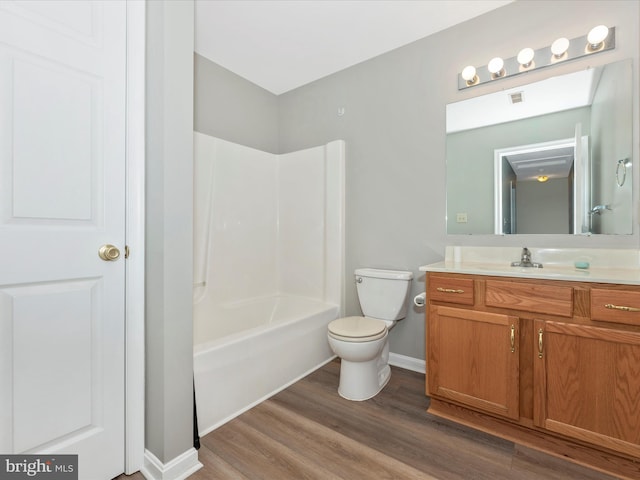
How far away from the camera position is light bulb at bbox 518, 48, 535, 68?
1.93 metres

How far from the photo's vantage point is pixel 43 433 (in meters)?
1.20

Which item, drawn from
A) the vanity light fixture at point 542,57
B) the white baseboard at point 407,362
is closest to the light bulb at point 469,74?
the vanity light fixture at point 542,57

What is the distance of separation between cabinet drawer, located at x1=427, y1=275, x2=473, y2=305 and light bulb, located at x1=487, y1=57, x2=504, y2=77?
1.40m

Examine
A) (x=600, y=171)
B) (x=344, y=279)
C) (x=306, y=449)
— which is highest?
(x=600, y=171)

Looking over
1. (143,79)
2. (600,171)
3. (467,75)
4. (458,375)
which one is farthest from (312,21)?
(458,375)

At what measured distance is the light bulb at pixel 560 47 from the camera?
1.83 metres

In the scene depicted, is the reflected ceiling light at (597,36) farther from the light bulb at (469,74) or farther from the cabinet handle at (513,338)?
the cabinet handle at (513,338)

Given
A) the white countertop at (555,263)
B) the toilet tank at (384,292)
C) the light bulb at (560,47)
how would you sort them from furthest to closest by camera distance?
the toilet tank at (384,292) < the light bulb at (560,47) < the white countertop at (555,263)

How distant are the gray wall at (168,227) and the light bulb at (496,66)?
1812 millimetres

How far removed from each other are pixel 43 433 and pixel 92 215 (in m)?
0.85

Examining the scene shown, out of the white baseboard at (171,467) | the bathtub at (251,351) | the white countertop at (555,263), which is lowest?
the white baseboard at (171,467)

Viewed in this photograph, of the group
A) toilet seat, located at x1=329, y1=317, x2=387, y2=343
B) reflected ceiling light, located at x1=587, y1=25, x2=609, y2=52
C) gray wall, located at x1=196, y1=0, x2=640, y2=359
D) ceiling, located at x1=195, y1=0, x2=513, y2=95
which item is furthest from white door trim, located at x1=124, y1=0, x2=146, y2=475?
reflected ceiling light, located at x1=587, y1=25, x2=609, y2=52

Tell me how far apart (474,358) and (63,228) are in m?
2.00

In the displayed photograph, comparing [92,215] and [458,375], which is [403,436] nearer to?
[458,375]
